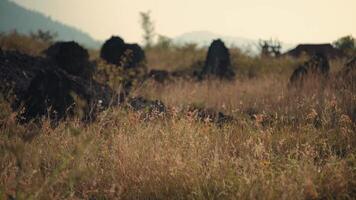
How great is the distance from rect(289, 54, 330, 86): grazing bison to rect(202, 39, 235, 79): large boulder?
154 inches

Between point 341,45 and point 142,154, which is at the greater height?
point 341,45

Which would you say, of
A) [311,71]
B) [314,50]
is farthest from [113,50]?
[314,50]

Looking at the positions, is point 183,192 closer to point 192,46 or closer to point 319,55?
point 319,55

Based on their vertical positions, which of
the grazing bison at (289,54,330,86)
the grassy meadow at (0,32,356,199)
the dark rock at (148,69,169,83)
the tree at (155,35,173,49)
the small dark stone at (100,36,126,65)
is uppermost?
the tree at (155,35,173,49)

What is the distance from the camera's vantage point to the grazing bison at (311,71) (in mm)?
11027

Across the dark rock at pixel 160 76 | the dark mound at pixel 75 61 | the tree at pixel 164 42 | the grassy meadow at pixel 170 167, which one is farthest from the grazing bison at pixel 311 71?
the tree at pixel 164 42

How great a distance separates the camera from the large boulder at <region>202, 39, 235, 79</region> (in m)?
16.1

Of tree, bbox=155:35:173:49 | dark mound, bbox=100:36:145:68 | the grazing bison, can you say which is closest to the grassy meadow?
the grazing bison

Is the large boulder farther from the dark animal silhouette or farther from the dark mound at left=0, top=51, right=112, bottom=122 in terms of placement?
the dark mound at left=0, top=51, right=112, bottom=122

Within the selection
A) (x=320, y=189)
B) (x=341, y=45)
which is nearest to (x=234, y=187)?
(x=320, y=189)

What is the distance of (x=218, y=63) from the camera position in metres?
16.3

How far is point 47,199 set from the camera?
11.5 ft

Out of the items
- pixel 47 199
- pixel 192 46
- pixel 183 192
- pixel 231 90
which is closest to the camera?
pixel 47 199

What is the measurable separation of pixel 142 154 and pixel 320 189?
1.69 metres
